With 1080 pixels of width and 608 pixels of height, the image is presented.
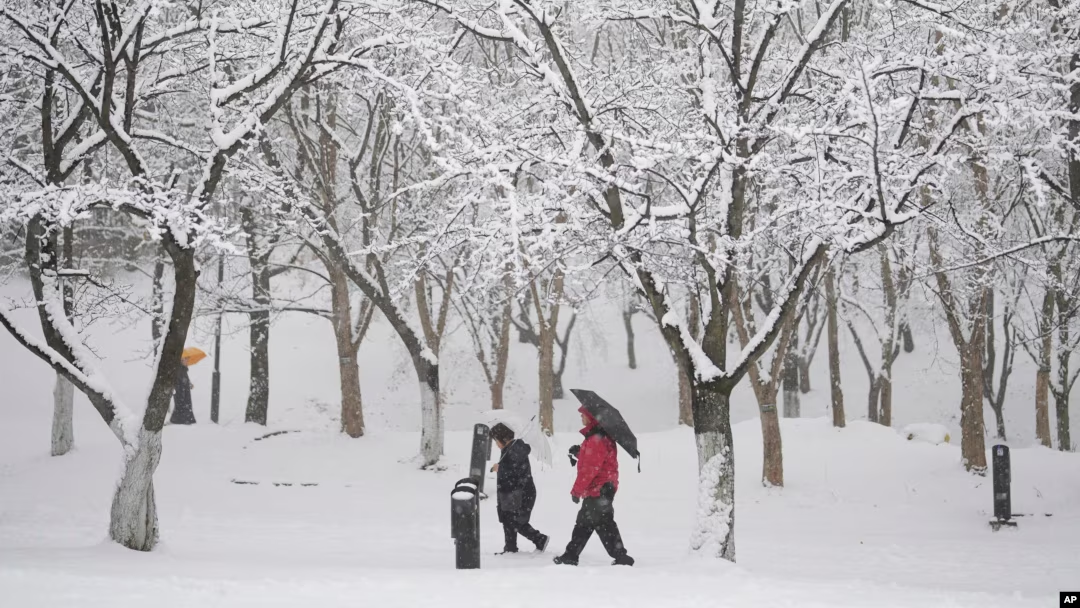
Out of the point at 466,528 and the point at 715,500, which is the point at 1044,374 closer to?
the point at 715,500

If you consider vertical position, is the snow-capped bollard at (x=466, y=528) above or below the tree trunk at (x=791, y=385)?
below

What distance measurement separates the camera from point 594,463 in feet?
25.5

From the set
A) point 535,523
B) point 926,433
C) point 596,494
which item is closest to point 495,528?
point 535,523

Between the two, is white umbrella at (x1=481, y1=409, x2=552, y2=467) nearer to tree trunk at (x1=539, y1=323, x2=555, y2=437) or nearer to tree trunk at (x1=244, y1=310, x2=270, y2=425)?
tree trunk at (x1=539, y1=323, x2=555, y2=437)

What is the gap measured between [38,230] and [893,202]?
852cm

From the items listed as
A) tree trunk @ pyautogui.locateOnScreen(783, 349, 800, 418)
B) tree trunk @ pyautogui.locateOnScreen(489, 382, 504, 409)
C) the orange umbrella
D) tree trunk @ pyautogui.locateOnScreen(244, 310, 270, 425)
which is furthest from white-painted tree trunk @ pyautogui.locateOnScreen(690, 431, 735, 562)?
the orange umbrella

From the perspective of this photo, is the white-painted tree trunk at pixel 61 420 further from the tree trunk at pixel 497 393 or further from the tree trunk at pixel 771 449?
the tree trunk at pixel 771 449

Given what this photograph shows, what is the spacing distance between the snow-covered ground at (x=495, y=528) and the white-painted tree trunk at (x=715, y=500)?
1.08 feet

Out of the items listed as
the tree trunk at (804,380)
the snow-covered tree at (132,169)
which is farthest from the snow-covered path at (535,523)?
the tree trunk at (804,380)

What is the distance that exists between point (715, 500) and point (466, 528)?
2.33 m

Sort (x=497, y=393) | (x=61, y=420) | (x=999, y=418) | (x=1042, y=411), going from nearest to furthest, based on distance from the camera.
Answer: (x=61, y=420), (x=497, y=393), (x=1042, y=411), (x=999, y=418)

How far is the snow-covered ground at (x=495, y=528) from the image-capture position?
6219 millimetres

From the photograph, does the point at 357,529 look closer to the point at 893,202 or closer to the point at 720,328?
the point at 720,328

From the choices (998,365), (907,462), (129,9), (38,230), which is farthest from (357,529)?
(998,365)
